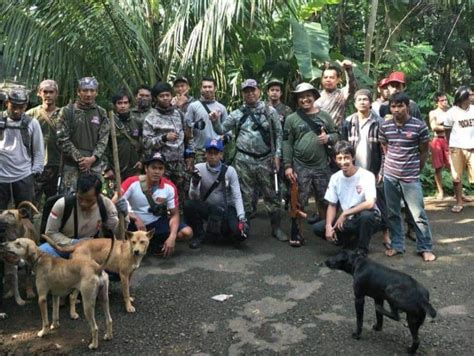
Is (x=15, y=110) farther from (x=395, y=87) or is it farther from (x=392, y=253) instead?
(x=395, y=87)

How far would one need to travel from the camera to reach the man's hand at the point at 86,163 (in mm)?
5633

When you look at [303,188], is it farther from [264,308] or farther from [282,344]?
[282,344]

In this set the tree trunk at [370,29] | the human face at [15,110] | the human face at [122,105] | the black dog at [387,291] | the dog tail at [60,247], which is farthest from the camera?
the tree trunk at [370,29]

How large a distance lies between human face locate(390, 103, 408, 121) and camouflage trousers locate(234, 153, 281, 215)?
5.60 feet

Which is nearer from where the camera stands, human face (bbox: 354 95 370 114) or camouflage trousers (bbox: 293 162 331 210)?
human face (bbox: 354 95 370 114)

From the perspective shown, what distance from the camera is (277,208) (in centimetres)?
666

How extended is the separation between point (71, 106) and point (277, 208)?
9.36ft

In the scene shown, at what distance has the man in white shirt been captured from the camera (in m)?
5.62

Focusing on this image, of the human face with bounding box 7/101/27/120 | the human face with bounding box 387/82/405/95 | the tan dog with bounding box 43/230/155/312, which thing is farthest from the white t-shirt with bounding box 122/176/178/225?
the human face with bounding box 387/82/405/95

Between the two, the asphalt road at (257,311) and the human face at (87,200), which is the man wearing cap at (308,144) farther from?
the human face at (87,200)

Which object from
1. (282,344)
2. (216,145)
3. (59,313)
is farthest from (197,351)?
(216,145)

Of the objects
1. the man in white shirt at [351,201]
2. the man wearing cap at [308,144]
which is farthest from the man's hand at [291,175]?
the man in white shirt at [351,201]

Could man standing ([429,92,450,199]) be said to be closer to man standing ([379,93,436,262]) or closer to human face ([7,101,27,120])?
man standing ([379,93,436,262])

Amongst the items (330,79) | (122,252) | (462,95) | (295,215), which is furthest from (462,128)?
(122,252)
